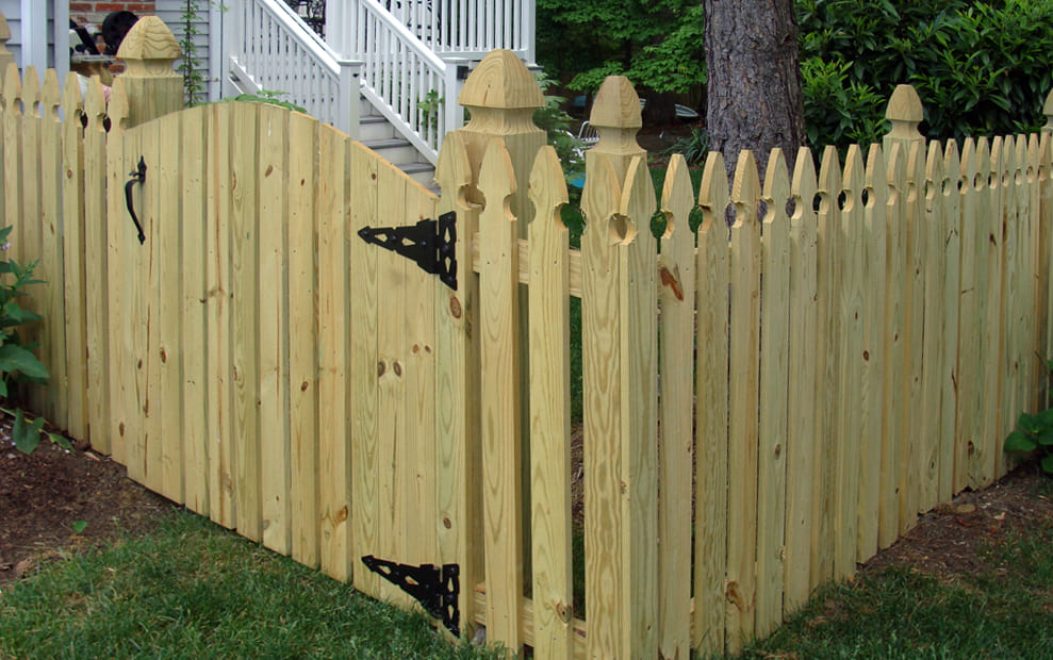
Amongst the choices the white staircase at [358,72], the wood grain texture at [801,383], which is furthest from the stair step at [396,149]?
the wood grain texture at [801,383]

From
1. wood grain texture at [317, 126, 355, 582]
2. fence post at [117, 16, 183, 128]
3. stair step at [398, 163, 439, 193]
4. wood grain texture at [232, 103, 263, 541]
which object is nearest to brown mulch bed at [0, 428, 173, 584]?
wood grain texture at [232, 103, 263, 541]

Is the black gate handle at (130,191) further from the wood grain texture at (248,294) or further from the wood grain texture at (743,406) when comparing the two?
the wood grain texture at (743,406)

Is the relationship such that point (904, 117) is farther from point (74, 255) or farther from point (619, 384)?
point (74, 255)

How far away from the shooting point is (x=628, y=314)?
318 centimetres

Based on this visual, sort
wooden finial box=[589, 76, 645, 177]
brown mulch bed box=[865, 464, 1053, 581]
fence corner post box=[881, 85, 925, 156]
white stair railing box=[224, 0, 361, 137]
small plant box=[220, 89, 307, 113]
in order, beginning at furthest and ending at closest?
white stair railing box=[224, 0, 361, 137] → small plant box=[220, 89, 307, 113] → fence corner post box=[881, 85, 925, 156] → brown mulch bed box=[865, 464, 1053, 581] → wooden finial box=[589, 76, 645, 177]

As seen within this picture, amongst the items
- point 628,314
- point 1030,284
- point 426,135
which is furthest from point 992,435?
point 426,135

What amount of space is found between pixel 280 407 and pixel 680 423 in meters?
1.41

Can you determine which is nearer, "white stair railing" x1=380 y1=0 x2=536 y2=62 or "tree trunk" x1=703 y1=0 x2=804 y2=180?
"tree trunk" x1=703 y1=0 x2=804 y2=180

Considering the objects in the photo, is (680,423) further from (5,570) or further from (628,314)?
(5,570)

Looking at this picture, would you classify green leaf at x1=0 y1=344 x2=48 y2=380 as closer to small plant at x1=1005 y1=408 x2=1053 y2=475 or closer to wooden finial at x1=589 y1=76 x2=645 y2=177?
wooden finial at x1=589 y1=76 x2=645 y2=177

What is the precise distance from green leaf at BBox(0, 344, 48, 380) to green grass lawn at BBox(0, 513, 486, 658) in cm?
85

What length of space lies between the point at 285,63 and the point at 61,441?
24.6 ft

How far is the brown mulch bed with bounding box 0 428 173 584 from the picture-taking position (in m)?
4.36

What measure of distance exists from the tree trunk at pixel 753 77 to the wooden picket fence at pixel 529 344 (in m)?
0.50
